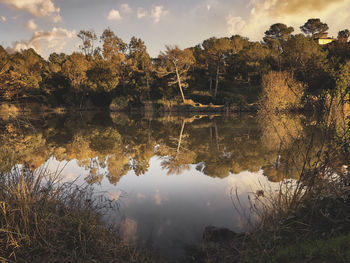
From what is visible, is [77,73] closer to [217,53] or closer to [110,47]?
[110,47]

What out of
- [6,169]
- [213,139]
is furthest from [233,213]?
[213,139]

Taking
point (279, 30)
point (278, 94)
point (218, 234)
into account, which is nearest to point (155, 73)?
point (278, 94)

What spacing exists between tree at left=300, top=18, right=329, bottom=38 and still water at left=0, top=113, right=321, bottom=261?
68161mm

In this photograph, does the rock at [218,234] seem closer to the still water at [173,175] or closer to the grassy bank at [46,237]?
the still water at [173,175]

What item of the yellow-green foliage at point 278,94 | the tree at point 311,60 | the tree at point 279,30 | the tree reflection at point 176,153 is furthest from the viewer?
the tree at point 279,30

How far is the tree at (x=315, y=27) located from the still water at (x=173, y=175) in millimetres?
68161

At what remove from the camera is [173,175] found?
5.60 metres

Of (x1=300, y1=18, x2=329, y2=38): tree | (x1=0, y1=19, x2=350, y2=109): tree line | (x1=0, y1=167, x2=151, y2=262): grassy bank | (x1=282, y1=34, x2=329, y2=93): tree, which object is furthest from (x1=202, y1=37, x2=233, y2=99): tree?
(x1=300, y1=18, x2=329, y2=38): tree

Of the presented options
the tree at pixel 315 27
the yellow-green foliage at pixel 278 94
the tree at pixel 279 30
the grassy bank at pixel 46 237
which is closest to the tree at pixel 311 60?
the yellow-green foliage at pixel 278 94

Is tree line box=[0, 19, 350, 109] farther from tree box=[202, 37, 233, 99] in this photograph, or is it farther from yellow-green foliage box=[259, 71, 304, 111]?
yellow-green foliage box=[259, 71, 304, 111]

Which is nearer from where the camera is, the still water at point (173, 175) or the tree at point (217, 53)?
the still water at point (173, 175)

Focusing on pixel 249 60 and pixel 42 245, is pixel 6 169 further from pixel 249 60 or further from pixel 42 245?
pixel 249 60

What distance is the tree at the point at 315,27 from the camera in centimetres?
6328

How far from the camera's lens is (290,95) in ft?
67.7
